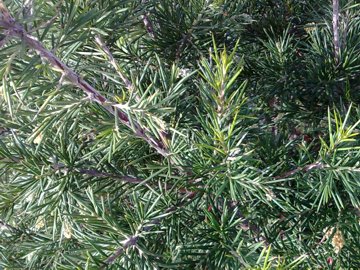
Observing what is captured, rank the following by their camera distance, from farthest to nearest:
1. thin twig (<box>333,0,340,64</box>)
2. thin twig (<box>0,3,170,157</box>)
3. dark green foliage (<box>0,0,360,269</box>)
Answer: thin twig (<box>333,0,340,64</box>) → dark green foliage (<box>0,0,360,269</box>) → thin twig (<box>0,3,170,157</box>)

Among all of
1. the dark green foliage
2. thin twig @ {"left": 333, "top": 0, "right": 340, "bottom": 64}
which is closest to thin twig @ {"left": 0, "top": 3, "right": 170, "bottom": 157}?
the dark green foliage

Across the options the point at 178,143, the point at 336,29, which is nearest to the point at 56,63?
the point at 178,143

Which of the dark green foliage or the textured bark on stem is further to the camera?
the textured bark on stem

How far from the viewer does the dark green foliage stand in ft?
1.80

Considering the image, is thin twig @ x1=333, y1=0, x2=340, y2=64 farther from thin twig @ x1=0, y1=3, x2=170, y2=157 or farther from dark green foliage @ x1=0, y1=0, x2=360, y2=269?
thin twig @ x1=0, y1=3, x2=170, y2=157

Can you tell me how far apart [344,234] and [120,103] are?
1.45 ft

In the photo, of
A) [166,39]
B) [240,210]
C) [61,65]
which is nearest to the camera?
[61,65]

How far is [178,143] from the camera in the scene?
0.64m

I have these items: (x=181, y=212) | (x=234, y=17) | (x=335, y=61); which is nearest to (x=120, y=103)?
(x=181, y=212)

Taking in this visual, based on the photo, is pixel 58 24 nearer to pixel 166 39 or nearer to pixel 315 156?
pixel 166 39

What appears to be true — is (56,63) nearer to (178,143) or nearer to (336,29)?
(178,143)

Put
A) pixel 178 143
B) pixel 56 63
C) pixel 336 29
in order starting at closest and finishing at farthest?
pixel 56 63 → pixel 178 143 → pixel 336 29

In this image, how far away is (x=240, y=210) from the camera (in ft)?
2.34

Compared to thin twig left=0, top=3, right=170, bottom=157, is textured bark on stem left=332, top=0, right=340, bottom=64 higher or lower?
lower
